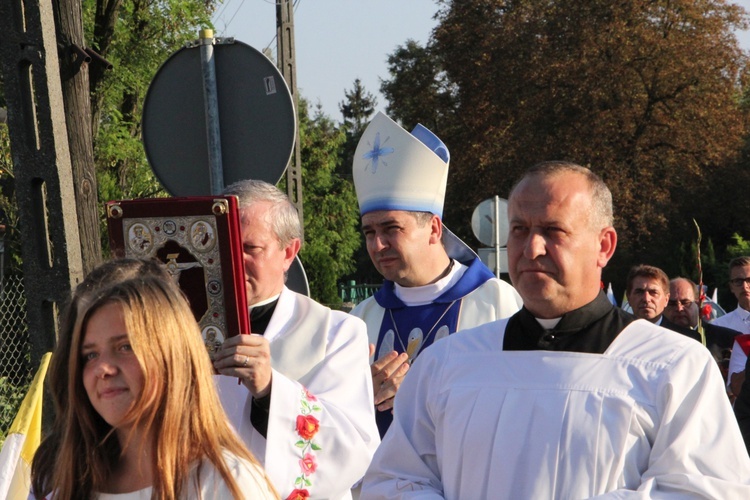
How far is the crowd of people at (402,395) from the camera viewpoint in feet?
8.78

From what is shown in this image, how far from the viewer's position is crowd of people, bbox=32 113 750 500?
268 centimetres

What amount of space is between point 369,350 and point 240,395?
63cm

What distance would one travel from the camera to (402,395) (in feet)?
11.6

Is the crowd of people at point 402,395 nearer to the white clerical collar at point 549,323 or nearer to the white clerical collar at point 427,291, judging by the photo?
the white clerical collar at point 549,323

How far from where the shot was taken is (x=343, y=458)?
12.2 feet

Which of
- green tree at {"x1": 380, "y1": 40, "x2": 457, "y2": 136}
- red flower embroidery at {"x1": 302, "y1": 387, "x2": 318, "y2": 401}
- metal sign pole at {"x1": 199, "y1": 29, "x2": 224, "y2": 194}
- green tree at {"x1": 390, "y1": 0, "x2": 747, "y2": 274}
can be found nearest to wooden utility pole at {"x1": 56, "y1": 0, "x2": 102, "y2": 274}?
metal sign pole at {"x1": 199, "y1": 29, "x2": 224, "y2": 194}

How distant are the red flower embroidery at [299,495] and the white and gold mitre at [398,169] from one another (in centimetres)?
203

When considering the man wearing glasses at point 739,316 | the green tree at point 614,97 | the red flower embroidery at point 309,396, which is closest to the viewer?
the red flower embroidery at point 309,396

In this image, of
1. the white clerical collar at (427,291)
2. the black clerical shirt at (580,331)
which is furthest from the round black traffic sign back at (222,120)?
the black clerical shirt at (580,331)

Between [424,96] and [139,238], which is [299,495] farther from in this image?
[424,96]

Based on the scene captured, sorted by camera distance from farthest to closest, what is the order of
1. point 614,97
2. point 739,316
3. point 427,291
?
point 614,97 → point 739,316 → point 427,291

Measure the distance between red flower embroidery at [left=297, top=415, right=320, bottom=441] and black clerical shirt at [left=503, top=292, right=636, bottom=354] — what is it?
0.66 m

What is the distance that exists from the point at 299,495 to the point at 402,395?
1.47 feet

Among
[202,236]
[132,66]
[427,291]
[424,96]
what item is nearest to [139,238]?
[202,236]
